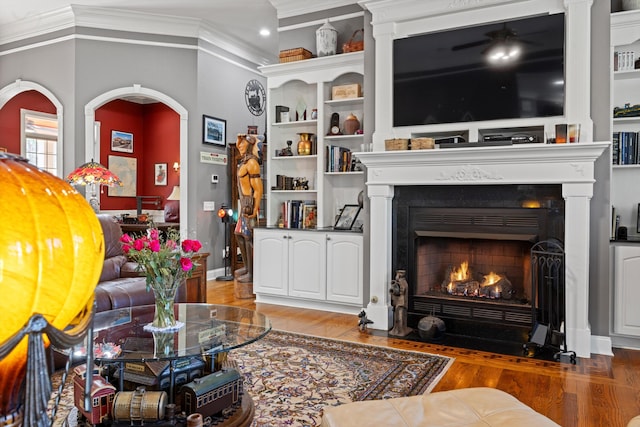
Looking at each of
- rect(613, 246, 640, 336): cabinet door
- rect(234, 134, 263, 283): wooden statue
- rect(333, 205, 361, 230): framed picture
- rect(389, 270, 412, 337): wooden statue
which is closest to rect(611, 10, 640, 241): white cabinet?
rect(613, 246, 640, 336): cabinet door

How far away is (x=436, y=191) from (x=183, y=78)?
3897 mm

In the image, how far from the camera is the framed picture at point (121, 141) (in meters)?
8.24

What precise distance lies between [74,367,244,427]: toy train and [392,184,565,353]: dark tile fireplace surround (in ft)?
7.56

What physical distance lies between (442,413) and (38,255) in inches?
57.2

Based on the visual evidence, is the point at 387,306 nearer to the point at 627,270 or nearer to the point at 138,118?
the point at 627,270

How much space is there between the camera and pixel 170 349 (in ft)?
6.90

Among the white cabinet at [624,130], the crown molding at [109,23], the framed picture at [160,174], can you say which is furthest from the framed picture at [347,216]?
the framed picture at [160,174]

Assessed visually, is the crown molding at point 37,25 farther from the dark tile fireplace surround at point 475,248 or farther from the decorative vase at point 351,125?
the dark tile fireplace surround at point 475,248

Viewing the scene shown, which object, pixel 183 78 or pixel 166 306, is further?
pixel 183 78

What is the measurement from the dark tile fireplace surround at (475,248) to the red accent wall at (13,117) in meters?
6.13

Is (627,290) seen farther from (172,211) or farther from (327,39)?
(172,211)

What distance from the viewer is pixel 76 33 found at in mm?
5992

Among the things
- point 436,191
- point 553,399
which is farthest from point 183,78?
point 553,399

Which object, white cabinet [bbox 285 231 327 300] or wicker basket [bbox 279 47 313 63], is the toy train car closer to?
white cabinet [bbox 285 231 327 300]
